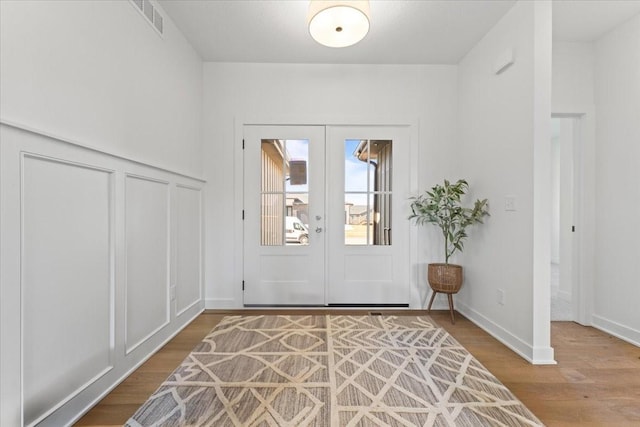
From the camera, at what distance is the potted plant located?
9.34 ft

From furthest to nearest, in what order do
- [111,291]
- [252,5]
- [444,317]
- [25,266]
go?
[444,317], [252,5], [111,291], [25,266]

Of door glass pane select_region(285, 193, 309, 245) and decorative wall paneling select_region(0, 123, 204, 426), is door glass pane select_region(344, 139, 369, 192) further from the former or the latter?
decorative wall paneling select_region(0, 123, 204, 426)

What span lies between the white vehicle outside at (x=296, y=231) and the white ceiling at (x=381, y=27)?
171cm

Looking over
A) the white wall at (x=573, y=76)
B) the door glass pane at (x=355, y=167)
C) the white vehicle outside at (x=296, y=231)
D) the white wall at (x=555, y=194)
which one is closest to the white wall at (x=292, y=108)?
the door glass pane at (x=355, y=167)

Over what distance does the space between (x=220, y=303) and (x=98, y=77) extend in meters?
2.35

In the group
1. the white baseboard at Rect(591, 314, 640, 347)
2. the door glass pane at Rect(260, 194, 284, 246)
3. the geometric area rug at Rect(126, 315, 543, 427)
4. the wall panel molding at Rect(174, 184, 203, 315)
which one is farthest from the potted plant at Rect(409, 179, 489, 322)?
the wall panel molding at Rect(174, 184, 203, 315)

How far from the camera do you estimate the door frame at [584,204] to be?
2848mm

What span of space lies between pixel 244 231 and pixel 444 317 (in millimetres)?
2255

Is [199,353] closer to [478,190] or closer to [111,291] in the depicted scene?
[111,291]

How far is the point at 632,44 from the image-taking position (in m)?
2.55

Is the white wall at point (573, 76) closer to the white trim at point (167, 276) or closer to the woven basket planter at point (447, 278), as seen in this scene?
the woven basket planter at point (447, 278)

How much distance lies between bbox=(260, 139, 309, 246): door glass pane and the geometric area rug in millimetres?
1037

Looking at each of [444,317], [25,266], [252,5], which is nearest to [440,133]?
[444,317]

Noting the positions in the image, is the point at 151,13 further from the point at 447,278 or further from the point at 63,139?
the point at 447,278
